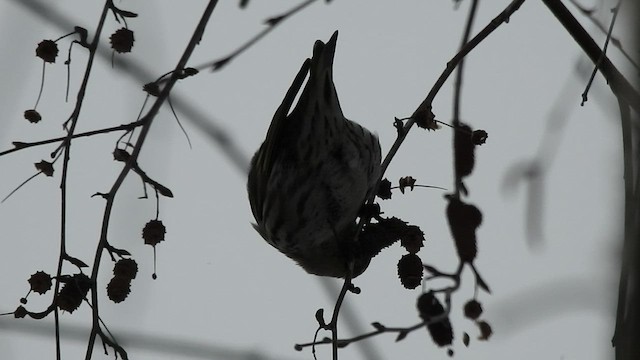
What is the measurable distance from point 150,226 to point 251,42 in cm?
75

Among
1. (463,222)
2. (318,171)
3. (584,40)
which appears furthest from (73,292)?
(584,40)

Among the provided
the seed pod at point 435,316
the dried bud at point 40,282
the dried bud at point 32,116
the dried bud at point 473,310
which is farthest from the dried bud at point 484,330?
the dried bud at point 32,116

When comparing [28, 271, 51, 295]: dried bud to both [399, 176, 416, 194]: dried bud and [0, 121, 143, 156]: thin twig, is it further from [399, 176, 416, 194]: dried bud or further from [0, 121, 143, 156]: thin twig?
[399, 176, 416, 194]: dried bud

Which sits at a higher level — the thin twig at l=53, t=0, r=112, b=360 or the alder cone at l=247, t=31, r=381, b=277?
the alder cone at l=247, t=31, r=381, b=277

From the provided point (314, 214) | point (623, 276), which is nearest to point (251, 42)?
point (314, 214)

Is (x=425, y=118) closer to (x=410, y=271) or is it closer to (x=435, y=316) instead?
(x=410, y=271)

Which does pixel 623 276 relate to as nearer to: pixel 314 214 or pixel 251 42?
pixel 251 42

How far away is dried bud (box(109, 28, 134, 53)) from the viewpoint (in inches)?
115

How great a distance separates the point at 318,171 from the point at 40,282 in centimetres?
155

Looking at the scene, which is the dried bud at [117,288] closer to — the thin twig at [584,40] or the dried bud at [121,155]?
the dried bud at [121,155]

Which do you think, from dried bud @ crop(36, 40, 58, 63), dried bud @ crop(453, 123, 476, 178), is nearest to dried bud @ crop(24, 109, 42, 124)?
dried bud @ crop(36, 40, 58, 63)

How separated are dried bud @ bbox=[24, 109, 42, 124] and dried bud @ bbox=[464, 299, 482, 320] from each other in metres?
1.57

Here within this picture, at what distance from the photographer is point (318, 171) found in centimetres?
388

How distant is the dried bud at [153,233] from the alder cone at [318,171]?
3.04ft
